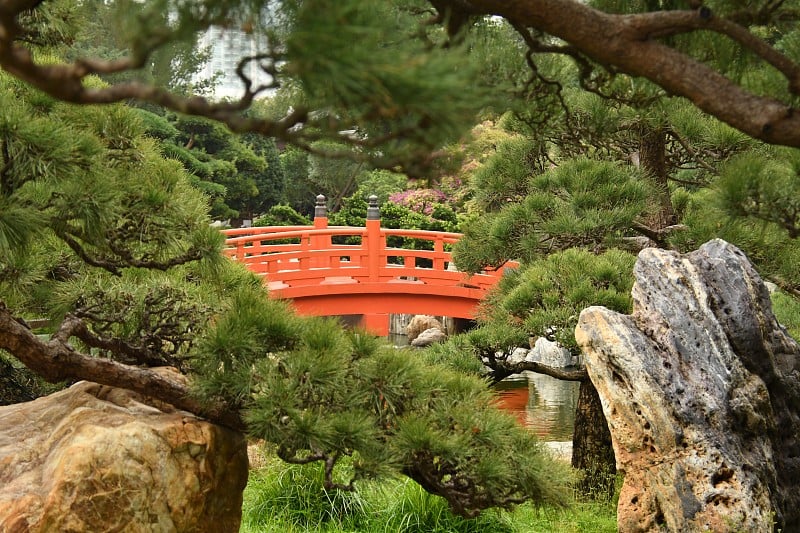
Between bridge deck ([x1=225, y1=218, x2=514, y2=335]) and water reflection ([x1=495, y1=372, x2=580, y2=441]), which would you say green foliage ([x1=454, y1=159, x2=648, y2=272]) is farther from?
bridge deck ([x1=225, y1=218, x2=514, y2=335])

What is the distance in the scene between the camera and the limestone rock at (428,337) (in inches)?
628

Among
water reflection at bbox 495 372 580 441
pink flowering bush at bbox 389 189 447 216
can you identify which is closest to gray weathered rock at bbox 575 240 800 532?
water reflection at bbox 495 372 580 441

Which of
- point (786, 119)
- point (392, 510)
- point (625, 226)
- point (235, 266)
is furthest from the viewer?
point (625, 226)

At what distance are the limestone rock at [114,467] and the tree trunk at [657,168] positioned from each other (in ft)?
11.0

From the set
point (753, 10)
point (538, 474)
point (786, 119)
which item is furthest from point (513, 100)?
point (538, 474)

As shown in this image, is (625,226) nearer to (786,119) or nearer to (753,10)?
(753,10)

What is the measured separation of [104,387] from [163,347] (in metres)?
0.30

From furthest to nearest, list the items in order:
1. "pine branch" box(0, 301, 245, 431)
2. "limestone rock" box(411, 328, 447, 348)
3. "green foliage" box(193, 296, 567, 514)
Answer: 1. "limestone rock" box(411, 328, 447, 348)
2. "pine branch" box(0, 301, 245, 431)
3. "green foliage" box(193, 296, 567, 514)

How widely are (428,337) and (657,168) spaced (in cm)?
1058

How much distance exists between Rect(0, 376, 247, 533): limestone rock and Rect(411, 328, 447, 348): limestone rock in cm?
1283

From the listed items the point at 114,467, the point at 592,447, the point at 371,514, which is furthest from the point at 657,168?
the point at 114,467

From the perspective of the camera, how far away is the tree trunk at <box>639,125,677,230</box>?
554 cm

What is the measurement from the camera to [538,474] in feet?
9.90

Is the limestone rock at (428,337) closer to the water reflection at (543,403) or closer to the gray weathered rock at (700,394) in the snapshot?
the water reflection at (543,403)
